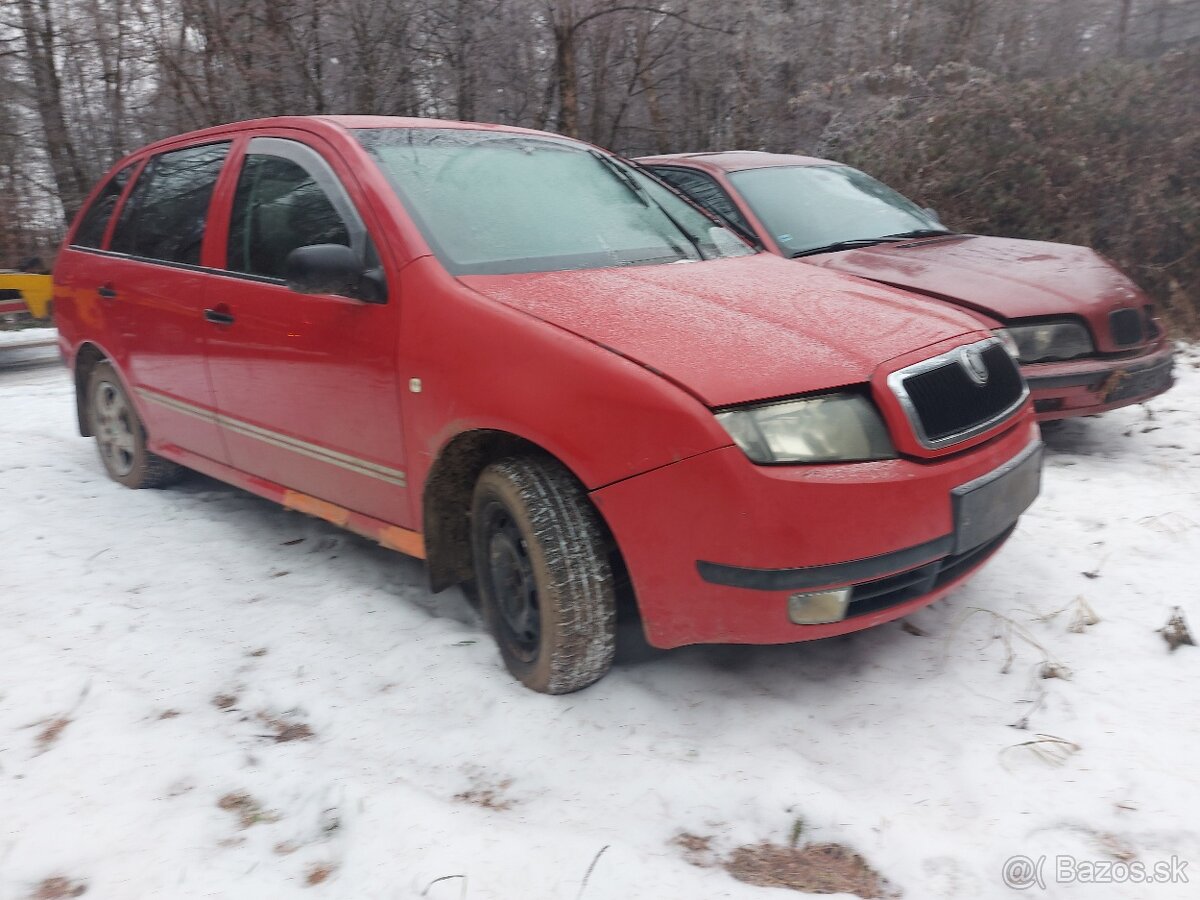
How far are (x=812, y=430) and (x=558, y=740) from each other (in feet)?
3.66

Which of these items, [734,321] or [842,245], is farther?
[842,245]

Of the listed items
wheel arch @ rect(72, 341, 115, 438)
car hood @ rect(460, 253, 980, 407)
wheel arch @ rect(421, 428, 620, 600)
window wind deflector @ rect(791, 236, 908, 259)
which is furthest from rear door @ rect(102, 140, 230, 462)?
window wind deflector @ rect(791, 236, 908, 259)

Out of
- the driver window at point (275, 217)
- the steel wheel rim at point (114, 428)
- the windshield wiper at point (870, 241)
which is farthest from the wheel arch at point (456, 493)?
the windshield wiper at point (870, 241)

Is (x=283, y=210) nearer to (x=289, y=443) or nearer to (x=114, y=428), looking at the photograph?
(x=289, y=443)

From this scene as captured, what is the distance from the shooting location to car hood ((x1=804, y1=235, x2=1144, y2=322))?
458 cm

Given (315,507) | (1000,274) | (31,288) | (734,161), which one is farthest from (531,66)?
(315,507)

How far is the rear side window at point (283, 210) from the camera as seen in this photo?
3236 millimetres

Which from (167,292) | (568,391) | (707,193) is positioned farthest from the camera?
(707,193)

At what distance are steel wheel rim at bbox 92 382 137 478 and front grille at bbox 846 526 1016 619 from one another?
154 inches

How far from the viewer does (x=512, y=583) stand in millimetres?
2916

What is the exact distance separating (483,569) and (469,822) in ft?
2.91

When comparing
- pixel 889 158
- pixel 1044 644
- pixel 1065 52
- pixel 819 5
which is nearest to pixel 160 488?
pixel 1044 644

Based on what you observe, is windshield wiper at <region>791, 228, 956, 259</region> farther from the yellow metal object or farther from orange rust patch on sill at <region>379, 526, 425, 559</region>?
the yellow metal object

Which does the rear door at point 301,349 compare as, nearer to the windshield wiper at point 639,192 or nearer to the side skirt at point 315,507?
the side skirt at point 315,507
